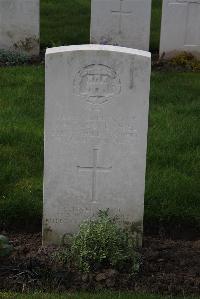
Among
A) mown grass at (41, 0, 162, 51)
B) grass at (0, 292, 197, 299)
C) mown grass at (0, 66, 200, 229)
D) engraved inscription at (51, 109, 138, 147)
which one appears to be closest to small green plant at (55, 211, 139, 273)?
grass at (0, 292, 197, 299)

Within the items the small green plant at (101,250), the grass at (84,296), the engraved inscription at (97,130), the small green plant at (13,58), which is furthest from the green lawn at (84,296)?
the small green plant at (13,58)

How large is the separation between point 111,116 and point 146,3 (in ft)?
18.9

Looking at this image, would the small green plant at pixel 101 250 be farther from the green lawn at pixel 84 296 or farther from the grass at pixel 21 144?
the grass at pixel 21 144

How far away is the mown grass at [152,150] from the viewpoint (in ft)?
18.5

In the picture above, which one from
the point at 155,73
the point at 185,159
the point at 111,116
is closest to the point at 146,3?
the point at 155,73

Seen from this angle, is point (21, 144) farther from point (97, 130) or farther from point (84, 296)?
point (84, 296)

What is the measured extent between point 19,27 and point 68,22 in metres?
2.01

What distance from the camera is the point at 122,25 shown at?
34.8 ft

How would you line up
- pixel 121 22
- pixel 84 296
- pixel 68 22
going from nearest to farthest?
1. pixel 84 296
2. pixel 121 22
3. pixel 68 22

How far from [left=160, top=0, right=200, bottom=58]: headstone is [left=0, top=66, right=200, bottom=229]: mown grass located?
1398 millimetres

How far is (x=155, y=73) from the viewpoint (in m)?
9.46

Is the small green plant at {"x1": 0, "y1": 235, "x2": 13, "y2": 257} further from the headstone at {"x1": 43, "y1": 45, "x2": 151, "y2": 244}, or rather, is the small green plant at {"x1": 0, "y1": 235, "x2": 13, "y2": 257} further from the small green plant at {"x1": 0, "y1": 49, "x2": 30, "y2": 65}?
the small green plant at {"x1": 0, "y1": 49, "x2": 30, "y2": 65}

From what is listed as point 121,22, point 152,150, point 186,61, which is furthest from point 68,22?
point 152,150

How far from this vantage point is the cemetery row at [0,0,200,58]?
10352 millimetres
